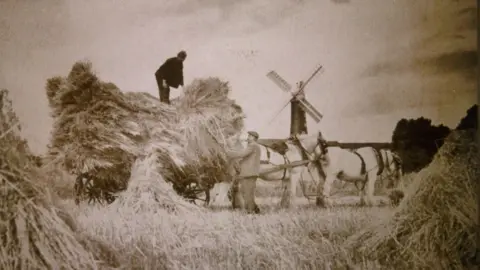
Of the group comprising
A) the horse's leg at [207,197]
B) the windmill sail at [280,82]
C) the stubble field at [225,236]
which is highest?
the windmill sail at [280,82]

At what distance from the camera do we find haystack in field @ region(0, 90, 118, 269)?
2.55 metres

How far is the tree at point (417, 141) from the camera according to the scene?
2646mm

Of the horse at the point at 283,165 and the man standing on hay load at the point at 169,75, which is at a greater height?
the man standing on hay load at the point at 169,75

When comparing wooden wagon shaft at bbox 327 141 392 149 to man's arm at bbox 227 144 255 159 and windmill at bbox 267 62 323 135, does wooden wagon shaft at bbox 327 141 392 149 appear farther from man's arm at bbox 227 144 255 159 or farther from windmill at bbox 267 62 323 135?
man's arm at bbox 227 144 255 159

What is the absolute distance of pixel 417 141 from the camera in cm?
265

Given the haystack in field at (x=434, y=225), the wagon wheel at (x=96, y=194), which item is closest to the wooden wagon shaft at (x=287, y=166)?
the haystack in field at (x=434, y=225)

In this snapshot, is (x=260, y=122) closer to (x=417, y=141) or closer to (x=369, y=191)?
(x=369, y=191)

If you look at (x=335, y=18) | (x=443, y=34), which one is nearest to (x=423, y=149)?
(x=443, y=34)

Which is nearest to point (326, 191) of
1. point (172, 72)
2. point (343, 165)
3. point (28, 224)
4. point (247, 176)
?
point (343, 165)

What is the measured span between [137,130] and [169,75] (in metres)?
0.27

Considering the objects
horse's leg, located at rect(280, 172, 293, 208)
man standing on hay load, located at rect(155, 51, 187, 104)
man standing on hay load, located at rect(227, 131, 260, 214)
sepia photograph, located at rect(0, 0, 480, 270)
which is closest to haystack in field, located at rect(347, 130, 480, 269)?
sepia photograph, located at rect(0, 0, 480, 270)

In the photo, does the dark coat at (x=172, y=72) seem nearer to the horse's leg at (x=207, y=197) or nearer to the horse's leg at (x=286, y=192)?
the horse's leg at (x=207, y=197)

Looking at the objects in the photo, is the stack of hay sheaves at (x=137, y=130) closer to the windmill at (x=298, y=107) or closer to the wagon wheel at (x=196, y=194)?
the wagon wheel at (x=196, y=194)

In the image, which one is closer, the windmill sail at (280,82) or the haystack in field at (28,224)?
the haystack in field at (28,224)
